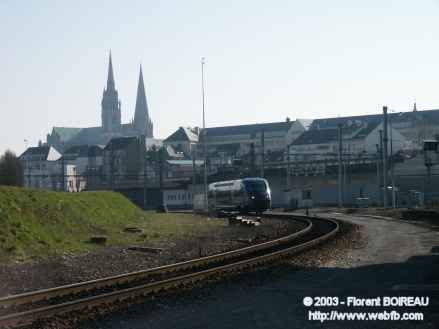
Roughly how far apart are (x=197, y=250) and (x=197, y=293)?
11401 mm

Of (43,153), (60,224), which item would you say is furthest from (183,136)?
(60,224)

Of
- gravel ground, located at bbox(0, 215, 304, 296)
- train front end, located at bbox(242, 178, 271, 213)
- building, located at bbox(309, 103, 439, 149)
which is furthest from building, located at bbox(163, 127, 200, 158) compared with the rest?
gravel ground, located at bbox(0, 215, 304, 296)

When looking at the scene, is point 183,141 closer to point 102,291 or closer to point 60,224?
point 60,224

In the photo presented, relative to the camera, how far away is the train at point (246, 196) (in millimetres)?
57188

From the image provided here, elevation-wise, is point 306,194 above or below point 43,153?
below

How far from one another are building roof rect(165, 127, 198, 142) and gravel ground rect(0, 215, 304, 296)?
157084mm

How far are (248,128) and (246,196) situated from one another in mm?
133671

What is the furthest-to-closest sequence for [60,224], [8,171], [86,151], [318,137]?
[86,151]
[318,137]
[8,171]
[60,224]

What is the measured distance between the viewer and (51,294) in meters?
14.1

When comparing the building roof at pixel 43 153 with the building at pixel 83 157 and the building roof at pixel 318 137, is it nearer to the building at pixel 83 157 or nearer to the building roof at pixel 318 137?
the building at pixel 83 157

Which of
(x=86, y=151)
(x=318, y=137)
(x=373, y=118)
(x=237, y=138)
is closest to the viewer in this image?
(x=318, y=137)

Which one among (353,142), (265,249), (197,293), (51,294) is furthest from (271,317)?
(353,142)

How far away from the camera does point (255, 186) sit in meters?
57.4

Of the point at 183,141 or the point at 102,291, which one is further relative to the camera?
the point at 183,141
